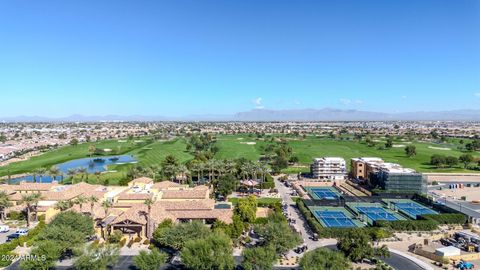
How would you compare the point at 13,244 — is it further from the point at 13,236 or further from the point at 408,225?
the point at 408,225

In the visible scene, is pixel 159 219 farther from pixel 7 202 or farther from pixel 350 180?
pixel 350 180

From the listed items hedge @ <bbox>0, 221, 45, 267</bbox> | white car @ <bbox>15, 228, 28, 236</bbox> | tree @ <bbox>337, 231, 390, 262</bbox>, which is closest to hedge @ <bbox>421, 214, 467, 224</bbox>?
tree @ <bbox>337, 231, 390, 262</bbox>

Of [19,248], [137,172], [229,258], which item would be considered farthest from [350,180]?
[19,248]

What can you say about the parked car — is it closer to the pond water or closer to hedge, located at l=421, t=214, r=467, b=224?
the pond water

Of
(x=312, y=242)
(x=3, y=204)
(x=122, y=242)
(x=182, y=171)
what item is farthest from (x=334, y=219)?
(x=3, y=204)

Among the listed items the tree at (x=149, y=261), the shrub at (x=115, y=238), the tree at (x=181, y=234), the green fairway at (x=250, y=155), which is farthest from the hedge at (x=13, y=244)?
the green fairway at (x=250, y=155)

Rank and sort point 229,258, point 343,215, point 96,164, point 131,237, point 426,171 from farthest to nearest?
point 96,164 → point 426,171 → point 343,215 → point 131,237 → point 229,258

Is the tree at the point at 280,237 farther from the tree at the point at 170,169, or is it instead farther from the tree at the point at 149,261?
the tree at the point at 170,169
